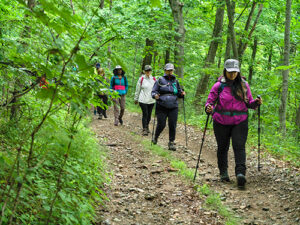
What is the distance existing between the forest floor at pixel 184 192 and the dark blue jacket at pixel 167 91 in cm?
143

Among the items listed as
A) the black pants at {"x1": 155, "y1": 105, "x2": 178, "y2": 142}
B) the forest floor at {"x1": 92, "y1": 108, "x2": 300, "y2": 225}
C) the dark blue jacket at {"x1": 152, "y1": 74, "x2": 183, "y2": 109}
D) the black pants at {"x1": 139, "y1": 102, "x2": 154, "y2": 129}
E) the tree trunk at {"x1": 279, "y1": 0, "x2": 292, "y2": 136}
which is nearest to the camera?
the forest floor at {"x1": 92, "y1": 108, "x2": 300, "y2": 225}

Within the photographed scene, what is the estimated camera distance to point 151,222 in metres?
4.16

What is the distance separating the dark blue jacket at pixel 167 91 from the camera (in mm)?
8250

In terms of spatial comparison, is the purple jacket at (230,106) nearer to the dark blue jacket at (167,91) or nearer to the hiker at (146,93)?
the dark blue jacket at (167,91)

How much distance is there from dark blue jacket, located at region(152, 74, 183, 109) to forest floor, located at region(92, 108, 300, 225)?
56.3 inches

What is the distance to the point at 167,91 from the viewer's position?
8.28 m

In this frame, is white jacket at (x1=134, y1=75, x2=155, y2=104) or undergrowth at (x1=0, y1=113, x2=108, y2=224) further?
white jacket at (x1=134, y1=75, x2=155, y2=104)

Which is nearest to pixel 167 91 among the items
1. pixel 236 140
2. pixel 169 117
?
pixel 169 117

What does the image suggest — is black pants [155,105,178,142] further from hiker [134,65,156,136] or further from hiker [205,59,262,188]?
hiker [205,59,262,188]

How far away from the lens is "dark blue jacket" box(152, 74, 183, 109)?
8250 mm

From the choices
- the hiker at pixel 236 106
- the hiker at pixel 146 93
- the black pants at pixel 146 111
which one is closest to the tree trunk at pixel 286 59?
the hiker at pixel 236 106

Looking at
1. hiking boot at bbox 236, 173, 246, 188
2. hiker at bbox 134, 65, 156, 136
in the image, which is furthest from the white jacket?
hiking boot at bbox 236, 173, 246, 188

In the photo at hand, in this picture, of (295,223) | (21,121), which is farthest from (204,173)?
(21,121)

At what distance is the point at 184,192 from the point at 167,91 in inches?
143
